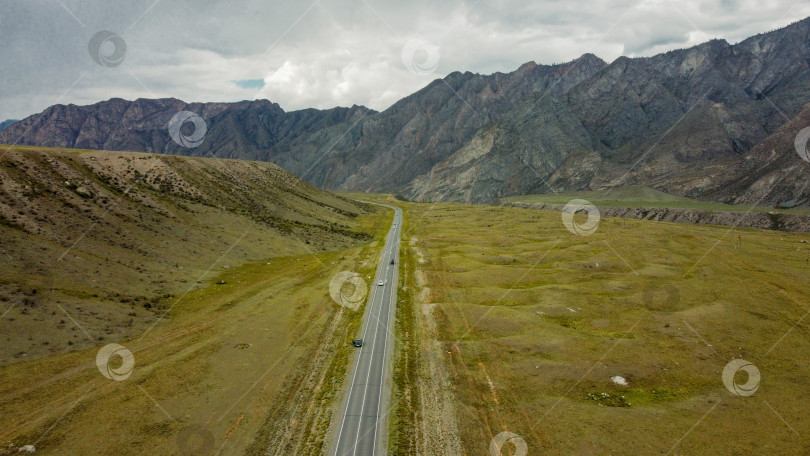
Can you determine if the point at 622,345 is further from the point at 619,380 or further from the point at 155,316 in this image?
the point at 155,316

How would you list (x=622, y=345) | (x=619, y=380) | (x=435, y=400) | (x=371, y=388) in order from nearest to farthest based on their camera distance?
(x=435, y=400) < (x=371, y=388) < (x=619, y=380) < (x=622, y=345)

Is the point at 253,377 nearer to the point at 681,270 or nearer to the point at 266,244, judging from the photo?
the point at 266,244

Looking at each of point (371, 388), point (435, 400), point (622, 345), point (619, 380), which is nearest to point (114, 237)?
point (371, 388)

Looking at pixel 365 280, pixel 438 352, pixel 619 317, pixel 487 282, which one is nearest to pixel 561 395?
pixel 438 352

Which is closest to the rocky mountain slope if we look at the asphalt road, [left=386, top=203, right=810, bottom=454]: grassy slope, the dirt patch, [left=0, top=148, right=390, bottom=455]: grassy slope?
[left=0, top=148, right=390, bottom=455]: grassy slope

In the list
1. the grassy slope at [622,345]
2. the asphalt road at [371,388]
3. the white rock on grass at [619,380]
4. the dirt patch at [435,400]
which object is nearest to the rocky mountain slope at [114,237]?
the asphalt road at [371,388]
